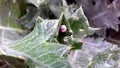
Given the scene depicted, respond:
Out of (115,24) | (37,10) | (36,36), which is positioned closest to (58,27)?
(36,36)

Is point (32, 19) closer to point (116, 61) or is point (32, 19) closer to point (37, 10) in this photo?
point (37, 10)

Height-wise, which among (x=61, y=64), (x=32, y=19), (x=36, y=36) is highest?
(x=32, y=19)

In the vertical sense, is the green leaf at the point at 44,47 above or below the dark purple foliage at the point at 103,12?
below

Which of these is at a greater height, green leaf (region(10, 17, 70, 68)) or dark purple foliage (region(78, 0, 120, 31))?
dark purple foliage (region(78, 0, 120, 31))

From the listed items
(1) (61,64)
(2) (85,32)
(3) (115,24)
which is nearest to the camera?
(1) (61,64)

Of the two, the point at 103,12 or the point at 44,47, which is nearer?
the point at 44,47

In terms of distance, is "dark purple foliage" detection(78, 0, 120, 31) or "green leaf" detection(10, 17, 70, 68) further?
"dark purple foliage" detection(78, 0, 120, 31)

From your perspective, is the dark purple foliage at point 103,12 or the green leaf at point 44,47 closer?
the green leaf at point 44,47

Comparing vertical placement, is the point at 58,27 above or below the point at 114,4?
below
